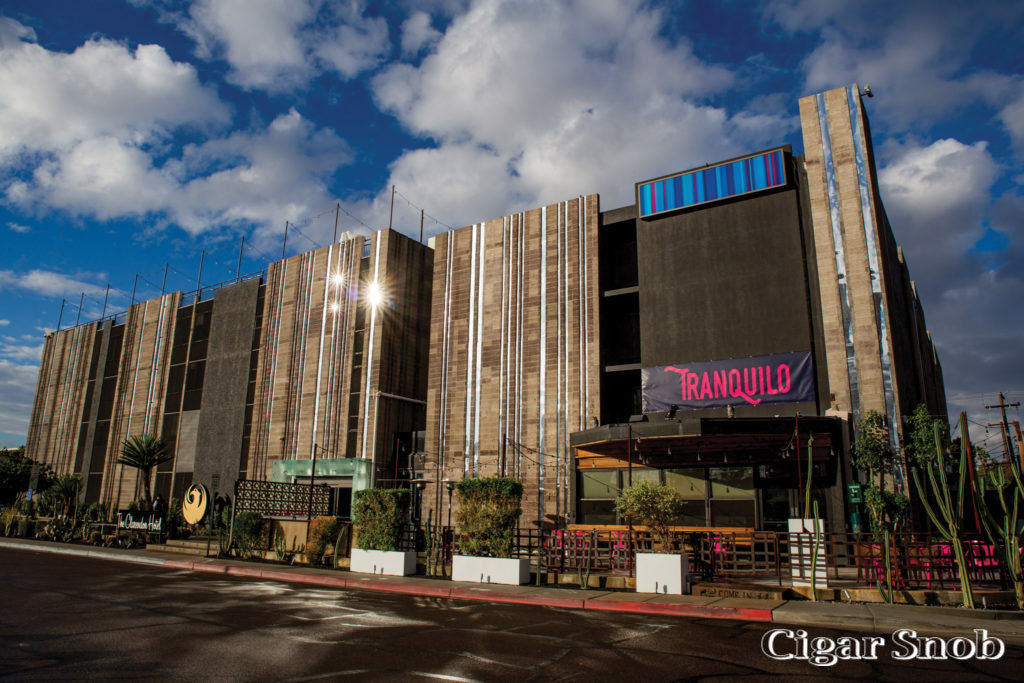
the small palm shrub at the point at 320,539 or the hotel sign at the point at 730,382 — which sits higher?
the hotel sign at the point at 730,382

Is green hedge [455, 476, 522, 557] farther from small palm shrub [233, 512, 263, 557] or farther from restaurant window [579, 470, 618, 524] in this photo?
restaurant window [579, 470, 618, 524]

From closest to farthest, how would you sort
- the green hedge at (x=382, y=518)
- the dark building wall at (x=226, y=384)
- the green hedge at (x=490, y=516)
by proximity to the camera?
the green hedge at (x=490, y=516) < the green hedge at (x=382, y=518) < the dark building wall at (x=226, y=384)

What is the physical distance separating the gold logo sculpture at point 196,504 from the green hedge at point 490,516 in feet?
46.5

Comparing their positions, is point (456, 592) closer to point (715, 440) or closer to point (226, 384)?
point (715, 440)

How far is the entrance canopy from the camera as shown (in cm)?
2302

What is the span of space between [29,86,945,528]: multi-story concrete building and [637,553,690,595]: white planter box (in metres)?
4.56

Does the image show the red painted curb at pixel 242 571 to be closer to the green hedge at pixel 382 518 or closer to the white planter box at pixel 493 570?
the green hedge at pixel 382 518

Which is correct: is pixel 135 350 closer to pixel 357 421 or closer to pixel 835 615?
pixel 357 421

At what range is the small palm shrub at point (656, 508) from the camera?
55.1ft

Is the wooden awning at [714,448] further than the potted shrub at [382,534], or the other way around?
the wooden awning at [714,448]

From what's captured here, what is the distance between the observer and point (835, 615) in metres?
12.3

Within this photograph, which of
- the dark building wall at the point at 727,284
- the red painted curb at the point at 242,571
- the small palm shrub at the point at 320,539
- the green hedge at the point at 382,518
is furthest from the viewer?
the dark building wall at the point at 727,284

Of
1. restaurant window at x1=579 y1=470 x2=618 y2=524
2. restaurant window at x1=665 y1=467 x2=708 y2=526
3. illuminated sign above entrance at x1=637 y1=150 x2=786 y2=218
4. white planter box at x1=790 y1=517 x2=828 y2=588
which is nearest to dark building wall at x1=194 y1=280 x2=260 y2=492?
restaurant window at x1=579 y1=470 x2=618 y2=524

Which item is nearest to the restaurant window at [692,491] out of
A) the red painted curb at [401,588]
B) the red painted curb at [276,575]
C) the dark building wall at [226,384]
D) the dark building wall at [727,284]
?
the dark building wall at [727,284]
